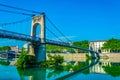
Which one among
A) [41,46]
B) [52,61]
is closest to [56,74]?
[41,46]

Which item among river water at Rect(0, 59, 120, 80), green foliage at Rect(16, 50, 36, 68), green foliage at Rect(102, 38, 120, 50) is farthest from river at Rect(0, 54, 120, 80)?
green foliage at Rect(102, 38, 120, 50)

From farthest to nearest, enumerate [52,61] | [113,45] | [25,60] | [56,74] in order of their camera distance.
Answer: [113,45] < [52,61] < [25,60] < [56,74]

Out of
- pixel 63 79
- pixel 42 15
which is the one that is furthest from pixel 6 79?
pixel 42 15

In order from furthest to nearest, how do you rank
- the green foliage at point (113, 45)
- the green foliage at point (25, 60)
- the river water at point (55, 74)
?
1. the green foliage at point (113, 45)
2. the green foliage at point (25, 60)
3. the river water at point (55, 74)

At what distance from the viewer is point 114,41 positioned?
95375 mm

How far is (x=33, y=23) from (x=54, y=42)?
4670 millimetres

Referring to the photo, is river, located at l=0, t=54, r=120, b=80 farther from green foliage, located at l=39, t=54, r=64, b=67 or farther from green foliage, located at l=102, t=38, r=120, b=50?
green foliage, located at l=102, t=38, r=120, b=50

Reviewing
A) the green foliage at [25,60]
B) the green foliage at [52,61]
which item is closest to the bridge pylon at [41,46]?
the green foliage at [52,61]

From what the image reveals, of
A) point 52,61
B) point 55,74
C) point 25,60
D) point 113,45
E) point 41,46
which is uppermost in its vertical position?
point 113,45

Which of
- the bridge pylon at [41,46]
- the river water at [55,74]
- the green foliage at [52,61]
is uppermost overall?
the bridge pylon at [41,46]

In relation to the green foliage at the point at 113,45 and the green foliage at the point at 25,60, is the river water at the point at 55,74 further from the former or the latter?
the green foliage at the point at 113,45

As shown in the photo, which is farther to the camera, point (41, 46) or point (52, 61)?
point (52, 61)

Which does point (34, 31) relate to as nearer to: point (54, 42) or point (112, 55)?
point (54, 42)

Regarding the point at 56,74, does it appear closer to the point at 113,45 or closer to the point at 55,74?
the point at 55,74
